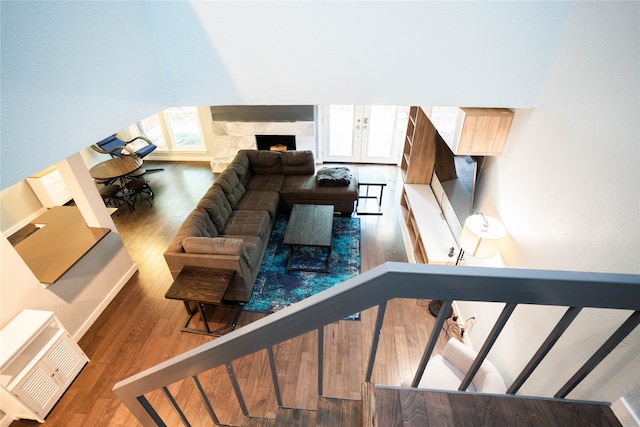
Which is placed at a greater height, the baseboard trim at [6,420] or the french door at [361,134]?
the french door at [361,134]

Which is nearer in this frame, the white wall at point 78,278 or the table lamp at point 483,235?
the table lamp at point 483,235

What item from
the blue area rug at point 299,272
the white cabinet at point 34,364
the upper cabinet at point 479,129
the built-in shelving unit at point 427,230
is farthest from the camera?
the blue area rug at point 299,272

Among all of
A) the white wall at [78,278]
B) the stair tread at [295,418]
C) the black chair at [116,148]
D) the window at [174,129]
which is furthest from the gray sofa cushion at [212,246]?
the window at [174,129]

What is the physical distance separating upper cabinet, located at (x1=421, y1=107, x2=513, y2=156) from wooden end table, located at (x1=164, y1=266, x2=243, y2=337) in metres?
2.63

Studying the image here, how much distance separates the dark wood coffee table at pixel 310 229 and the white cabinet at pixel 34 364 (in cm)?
246

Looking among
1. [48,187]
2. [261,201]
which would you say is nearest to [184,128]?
[48,187]

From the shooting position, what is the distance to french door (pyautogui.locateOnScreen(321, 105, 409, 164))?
639 centimetres

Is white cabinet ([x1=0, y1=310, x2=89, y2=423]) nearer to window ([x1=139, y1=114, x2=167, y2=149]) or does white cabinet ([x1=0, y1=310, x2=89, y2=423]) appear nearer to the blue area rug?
the blue area rug

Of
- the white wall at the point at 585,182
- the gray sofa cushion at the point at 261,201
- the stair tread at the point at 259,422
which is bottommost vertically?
the gray sofa cushion at the point at 261,201

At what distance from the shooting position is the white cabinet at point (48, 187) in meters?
5.06

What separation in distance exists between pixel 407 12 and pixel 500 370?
103 inches

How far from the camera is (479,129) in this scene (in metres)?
2.17

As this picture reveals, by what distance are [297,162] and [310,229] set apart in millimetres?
1676

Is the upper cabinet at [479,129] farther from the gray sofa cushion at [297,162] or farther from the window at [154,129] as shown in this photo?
the window at [154,129]
